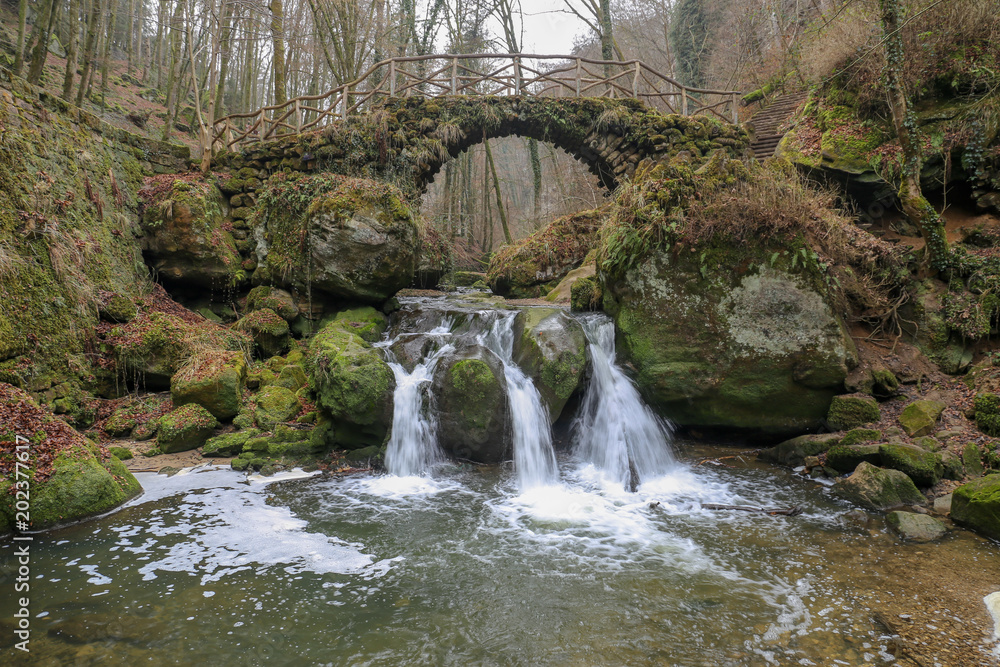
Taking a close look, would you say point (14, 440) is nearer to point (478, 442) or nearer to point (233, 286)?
point (478, 442)

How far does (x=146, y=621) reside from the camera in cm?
309

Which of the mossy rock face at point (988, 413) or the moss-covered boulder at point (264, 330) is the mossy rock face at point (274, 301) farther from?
the mossy rock face at point (988, 413)

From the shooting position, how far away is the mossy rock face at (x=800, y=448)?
6.12 metres

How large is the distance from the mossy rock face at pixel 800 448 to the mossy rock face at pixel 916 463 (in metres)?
0.78

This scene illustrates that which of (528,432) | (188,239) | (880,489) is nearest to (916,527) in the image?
(880,489)

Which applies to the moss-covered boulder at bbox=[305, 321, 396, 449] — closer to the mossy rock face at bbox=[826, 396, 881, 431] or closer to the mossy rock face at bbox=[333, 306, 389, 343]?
the mossy rock face at bbox=[333, 306, 389, 343]

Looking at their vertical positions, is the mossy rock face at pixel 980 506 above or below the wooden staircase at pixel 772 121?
below

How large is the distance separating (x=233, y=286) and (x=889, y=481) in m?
11.1

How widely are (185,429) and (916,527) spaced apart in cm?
841

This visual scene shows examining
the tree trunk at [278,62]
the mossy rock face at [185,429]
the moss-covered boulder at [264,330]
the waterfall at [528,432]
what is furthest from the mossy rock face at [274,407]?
the tree trunk at [278,62]

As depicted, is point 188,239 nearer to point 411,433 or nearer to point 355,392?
point 355,392

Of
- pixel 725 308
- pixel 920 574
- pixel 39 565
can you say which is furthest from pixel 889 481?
pixel 39 565

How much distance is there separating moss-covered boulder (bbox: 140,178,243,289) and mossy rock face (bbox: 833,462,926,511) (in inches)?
424

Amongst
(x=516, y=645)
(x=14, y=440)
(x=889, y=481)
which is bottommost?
(x=516, y=645)
